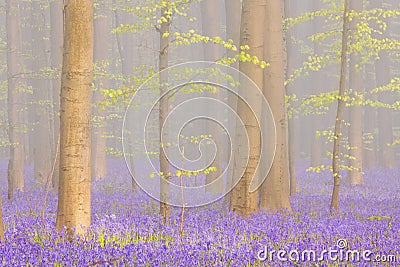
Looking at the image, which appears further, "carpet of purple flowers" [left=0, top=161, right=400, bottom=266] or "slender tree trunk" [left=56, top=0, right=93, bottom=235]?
"slender tree trunk" [left=56, top=0, right=93, bottom=235]

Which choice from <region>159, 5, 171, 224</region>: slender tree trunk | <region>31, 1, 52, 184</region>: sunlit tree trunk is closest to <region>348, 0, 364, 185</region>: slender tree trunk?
<region>31, 1, 52, 184</region>: sunlit tree trunk

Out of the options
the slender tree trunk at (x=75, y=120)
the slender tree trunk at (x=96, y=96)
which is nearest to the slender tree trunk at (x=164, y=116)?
Answer: the slender tree trunk at (x=75, y=120)

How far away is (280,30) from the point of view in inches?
531

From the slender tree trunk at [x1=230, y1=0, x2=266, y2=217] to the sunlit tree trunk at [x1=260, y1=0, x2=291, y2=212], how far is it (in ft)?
5.86

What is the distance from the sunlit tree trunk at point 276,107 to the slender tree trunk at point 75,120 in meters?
5.62

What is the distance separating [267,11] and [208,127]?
8.44 metres

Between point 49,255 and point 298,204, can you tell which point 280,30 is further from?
point 49,255

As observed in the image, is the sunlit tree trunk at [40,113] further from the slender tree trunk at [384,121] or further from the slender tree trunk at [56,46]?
the slender tree trunk at [384,121]

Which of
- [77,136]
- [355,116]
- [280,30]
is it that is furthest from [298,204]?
[355,116]

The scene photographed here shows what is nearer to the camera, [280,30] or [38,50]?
[280,30]

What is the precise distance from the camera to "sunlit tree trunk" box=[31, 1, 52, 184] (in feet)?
71.7

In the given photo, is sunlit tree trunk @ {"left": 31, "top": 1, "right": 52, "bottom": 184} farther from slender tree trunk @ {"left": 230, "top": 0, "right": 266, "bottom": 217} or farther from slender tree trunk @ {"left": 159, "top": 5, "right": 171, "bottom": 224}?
slender tree trunk @ {"left": 230, "top": 0, "right": 266, "bottom": 217}

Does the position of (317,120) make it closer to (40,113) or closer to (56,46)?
(40,113)

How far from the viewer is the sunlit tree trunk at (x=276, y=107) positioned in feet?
42.1
